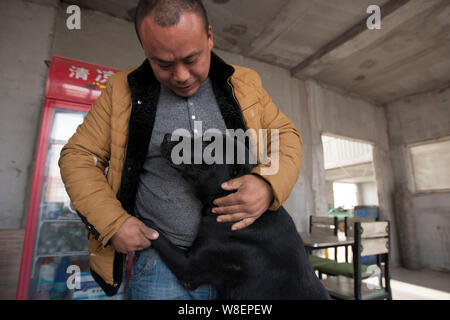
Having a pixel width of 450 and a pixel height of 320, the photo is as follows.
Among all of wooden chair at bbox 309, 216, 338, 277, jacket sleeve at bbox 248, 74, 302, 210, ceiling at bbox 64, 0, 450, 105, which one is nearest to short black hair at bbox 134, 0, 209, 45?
jacket sleeve at bbox 248, 74, 302, 210

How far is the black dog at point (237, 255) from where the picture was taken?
2.04ft

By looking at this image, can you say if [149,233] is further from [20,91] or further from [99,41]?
[99,41]

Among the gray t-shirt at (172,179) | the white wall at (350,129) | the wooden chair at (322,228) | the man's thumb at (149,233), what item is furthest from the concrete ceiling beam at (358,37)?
the man's thumb at (149,233)

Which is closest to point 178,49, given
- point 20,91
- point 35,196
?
point 35,196

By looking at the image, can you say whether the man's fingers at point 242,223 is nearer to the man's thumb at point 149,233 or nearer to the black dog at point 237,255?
the black dog at point 237,255

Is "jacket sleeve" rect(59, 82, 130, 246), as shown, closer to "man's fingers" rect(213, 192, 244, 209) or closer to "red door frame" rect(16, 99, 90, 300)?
"man's fingers" rect(213, 192, 244, 209)

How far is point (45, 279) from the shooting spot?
2.23m

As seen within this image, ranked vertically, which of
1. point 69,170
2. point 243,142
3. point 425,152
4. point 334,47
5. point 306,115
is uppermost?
point 334,47

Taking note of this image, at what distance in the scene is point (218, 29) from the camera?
11.1ft

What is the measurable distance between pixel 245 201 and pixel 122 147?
1.45ft

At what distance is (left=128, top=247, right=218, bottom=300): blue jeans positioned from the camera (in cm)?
70

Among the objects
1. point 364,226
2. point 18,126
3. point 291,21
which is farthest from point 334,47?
point 18,126
